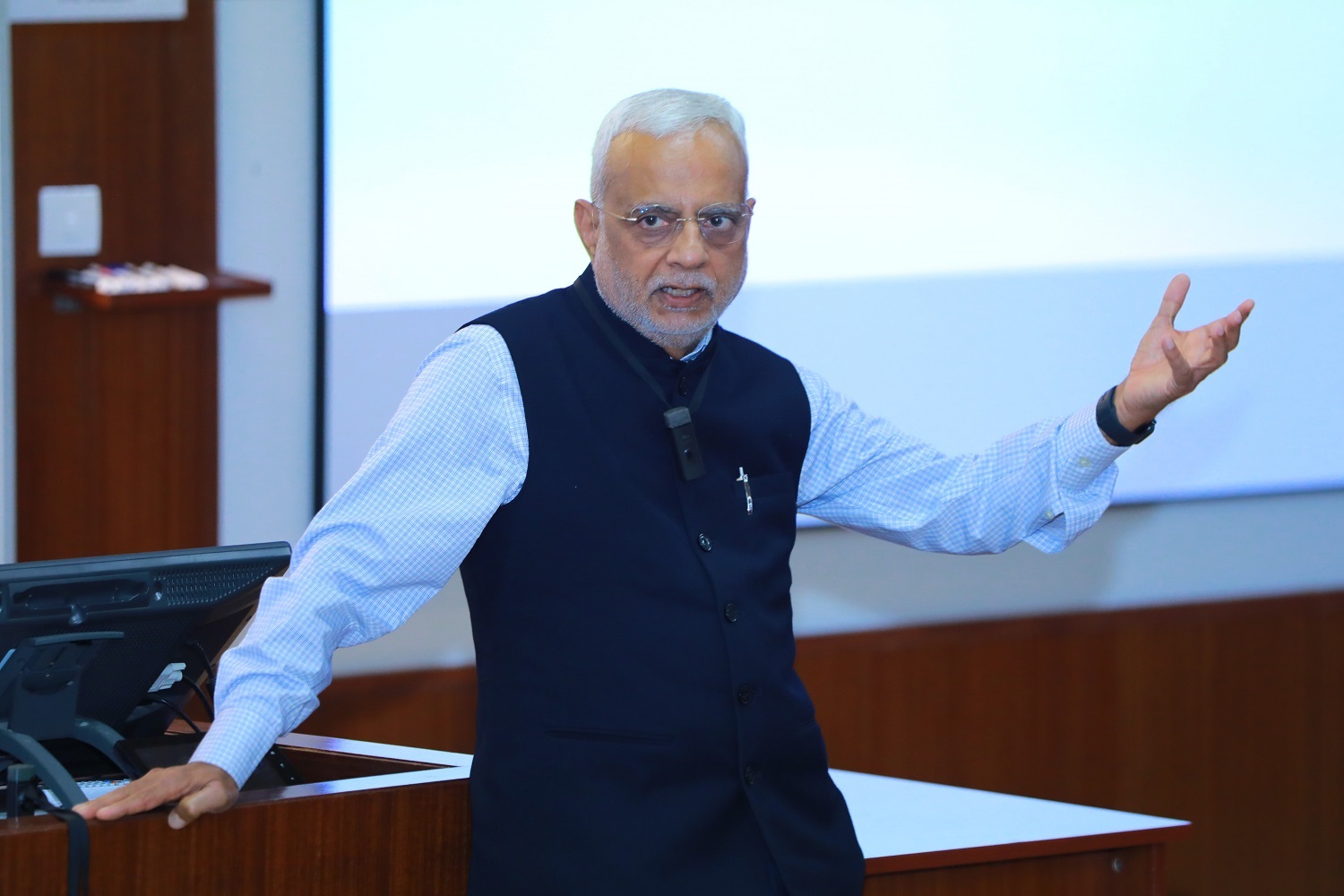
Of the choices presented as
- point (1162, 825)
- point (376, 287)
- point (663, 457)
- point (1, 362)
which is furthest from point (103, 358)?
point (1162, 825)

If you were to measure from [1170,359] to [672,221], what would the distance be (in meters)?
0.59

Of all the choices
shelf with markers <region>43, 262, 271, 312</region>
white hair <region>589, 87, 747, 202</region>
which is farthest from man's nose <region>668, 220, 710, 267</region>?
shelf with markers <region>43, 262, 271, 312</region>

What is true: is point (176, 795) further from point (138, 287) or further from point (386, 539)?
point (138, 287)

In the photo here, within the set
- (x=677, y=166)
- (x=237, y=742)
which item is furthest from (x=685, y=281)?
(x=237, y=742)

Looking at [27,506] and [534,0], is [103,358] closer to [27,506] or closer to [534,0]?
[27,506]

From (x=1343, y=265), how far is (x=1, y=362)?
327 centimetres

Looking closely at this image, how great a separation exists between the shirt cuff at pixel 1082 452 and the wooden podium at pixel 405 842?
492 mm

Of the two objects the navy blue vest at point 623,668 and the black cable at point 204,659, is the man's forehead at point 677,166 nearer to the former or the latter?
the navy blue vest at point 623,668

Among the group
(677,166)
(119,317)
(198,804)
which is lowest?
(198,804)

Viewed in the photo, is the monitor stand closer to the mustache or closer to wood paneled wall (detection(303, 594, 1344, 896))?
the mustache

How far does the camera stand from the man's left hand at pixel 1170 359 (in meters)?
1.68

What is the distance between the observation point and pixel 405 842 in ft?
5.14

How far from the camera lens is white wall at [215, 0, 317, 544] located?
3.03 meters

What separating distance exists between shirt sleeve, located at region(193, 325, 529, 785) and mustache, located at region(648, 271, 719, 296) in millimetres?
183
